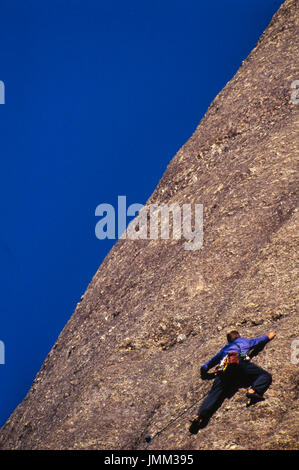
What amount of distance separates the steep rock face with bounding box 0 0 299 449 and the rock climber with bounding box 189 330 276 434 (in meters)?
0.18

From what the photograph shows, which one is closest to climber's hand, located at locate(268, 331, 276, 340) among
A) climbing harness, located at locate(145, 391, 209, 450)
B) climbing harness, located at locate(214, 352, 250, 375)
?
climbing harness, located at locate(214, 352, 250, 375)

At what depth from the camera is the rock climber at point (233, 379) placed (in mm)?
8789

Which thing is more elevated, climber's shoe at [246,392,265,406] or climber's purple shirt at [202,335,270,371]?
climber's purple shirt at [202,335,270,371]

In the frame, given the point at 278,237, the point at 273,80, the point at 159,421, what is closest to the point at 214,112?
the point at 273,80

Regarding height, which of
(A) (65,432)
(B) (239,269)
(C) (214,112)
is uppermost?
(C) (214,112)

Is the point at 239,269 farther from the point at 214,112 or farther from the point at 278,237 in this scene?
the point at 214,112

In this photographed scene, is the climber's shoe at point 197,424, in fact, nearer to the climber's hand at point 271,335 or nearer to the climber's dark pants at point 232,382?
the climber's dark pants at point 232,382

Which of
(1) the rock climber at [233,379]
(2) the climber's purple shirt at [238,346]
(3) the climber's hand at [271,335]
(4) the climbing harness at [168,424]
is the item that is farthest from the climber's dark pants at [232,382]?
(3) the climber's hand at [271,335]

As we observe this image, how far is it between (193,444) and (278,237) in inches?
252

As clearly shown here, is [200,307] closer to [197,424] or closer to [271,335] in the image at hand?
[271,335]

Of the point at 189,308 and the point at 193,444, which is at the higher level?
the point at 189,308

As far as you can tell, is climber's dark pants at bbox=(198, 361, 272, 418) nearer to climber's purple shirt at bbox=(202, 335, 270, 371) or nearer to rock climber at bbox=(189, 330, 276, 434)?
rock climber at bbox=(189, 330, 276, 434)

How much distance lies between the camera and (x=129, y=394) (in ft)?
39.2

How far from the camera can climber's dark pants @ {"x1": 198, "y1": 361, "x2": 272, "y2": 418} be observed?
8882 millimetres
